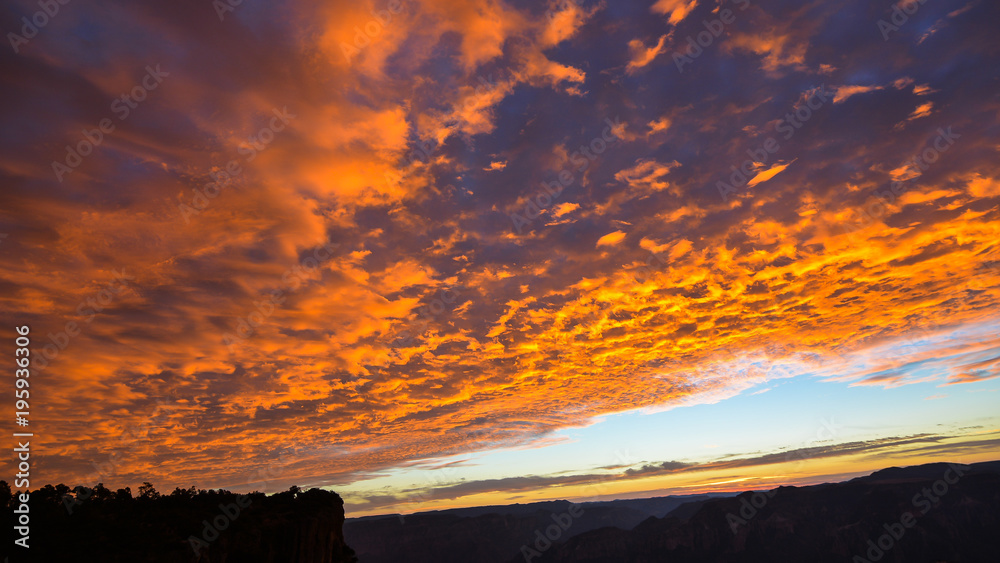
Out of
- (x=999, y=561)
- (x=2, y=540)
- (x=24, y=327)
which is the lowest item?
(x=999, y=561)

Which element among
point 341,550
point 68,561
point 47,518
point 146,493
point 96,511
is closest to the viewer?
point 68,561

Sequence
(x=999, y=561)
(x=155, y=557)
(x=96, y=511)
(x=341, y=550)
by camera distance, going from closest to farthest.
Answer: (x=155, y=557) → (x=96, y=511) → (x=341, y=550) → (x=999, y=561)

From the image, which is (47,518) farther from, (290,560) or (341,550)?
(341,550)

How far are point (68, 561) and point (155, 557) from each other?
4543 millimetres

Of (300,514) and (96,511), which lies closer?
(96,511)

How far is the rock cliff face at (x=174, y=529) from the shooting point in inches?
1267

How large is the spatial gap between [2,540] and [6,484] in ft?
49.6

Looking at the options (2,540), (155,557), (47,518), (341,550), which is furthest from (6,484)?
→ (341,550)

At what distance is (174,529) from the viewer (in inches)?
1468

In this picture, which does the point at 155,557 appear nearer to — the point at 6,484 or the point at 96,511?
the point at 96,511

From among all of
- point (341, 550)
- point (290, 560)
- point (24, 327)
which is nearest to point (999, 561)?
point (341, 550)

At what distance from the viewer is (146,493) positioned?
56.9m

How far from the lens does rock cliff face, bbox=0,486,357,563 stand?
32188mm

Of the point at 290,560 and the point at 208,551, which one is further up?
the point at 208,551
